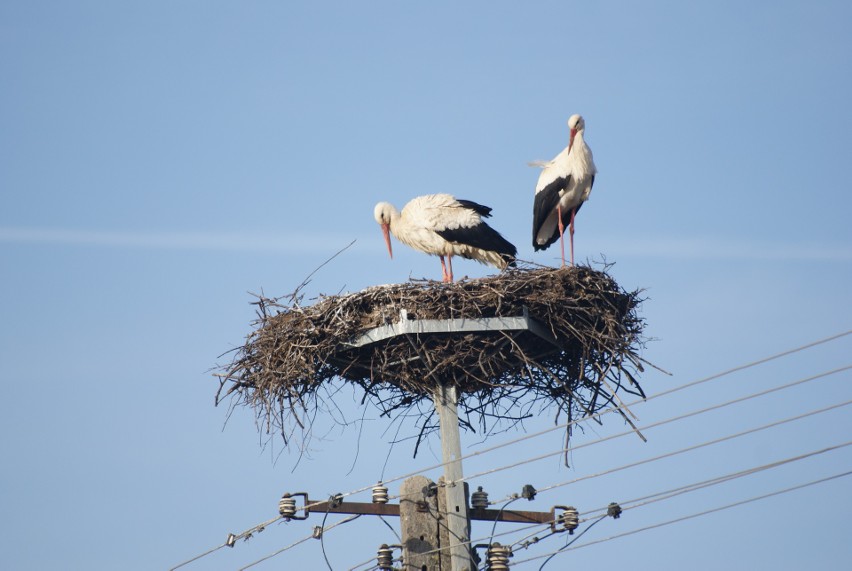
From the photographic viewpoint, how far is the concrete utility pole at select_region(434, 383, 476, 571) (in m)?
8.47

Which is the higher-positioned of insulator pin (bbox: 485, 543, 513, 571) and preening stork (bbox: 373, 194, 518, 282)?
preening stork (bbox: 373, 194, 518, 282)

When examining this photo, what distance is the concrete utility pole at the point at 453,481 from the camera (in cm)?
847

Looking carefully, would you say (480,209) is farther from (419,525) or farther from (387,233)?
(419,525)

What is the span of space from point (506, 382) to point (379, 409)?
104 cm

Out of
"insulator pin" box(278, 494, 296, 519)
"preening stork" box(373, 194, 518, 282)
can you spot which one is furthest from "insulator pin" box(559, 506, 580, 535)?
"preening stork" box(373, 194, 518, 282)

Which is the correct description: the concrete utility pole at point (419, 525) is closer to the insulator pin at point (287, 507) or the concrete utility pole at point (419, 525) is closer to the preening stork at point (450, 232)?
the insulator pin at point (287, 507)

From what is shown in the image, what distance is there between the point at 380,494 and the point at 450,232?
A: 387 centimetres

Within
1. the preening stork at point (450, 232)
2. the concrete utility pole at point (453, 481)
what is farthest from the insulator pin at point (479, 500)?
→ the preening stork at point (450, 232)

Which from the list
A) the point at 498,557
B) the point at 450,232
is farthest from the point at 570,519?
the point at 450,232

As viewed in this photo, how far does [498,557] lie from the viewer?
841 centimetres

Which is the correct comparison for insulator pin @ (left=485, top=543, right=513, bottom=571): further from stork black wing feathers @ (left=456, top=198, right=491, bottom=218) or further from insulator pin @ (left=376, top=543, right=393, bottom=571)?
stork black wing feathers @ (left=456, top=198, right=491, bottom=218)

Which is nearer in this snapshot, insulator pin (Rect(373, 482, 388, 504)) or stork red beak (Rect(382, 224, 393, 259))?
insulator pin (Rect(373, 482, 388, 504))

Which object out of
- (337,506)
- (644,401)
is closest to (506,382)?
(644,401)

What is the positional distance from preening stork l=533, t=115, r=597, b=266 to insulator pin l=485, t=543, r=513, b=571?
14.4ft
